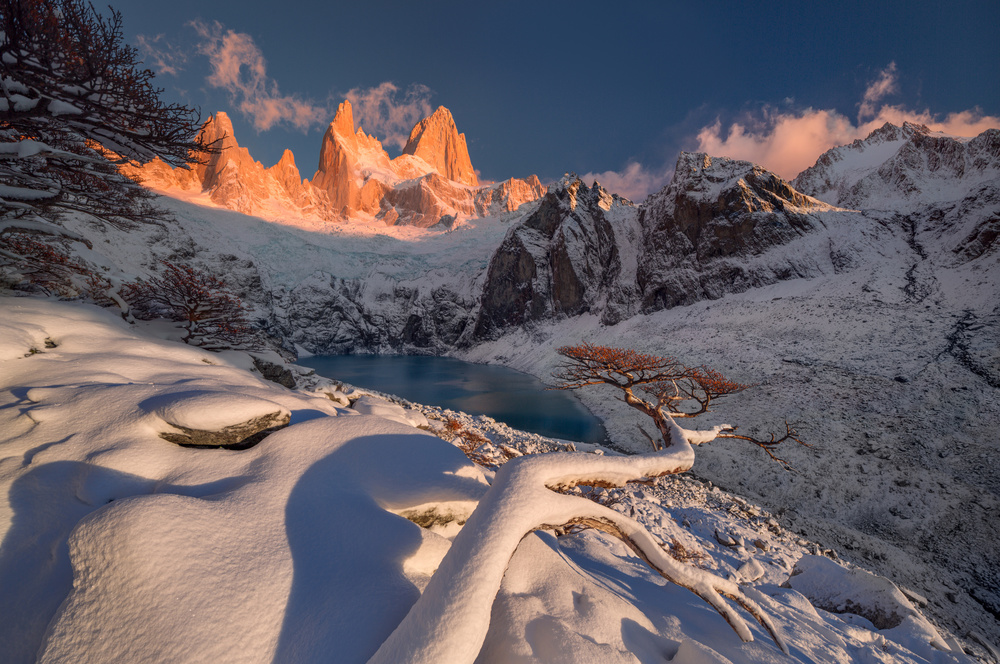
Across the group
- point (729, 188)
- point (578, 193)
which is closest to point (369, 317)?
point (578, 193)

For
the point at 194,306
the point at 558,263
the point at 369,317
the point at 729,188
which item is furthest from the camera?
the point at 369,317

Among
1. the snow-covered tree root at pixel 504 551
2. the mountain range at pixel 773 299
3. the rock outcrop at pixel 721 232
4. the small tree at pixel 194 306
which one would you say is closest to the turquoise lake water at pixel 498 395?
the mountain range at pixel 773 299

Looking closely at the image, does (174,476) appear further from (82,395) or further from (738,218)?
(738,218)

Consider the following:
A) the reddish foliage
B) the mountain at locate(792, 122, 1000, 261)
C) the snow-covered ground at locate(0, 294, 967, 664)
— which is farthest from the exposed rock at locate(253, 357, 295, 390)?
the mountain at locate(792, 122, 1000, 261)

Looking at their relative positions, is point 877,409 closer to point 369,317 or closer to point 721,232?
point 721,232

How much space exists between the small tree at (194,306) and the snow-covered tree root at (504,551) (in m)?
9.25

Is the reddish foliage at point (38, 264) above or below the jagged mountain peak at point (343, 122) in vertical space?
below

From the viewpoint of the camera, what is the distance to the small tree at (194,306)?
329 inches

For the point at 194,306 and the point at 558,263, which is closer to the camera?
the point at 194,306

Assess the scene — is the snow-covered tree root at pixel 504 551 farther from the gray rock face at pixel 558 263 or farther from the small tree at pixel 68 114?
the gray rock face at pixel 558 263

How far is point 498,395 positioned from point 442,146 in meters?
151

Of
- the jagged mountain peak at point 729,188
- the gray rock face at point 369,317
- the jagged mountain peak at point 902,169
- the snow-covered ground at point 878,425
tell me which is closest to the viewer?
the snow-covered ground at point 878,425

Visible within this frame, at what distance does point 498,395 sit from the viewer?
93.6 feet

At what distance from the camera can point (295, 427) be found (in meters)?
3.22
